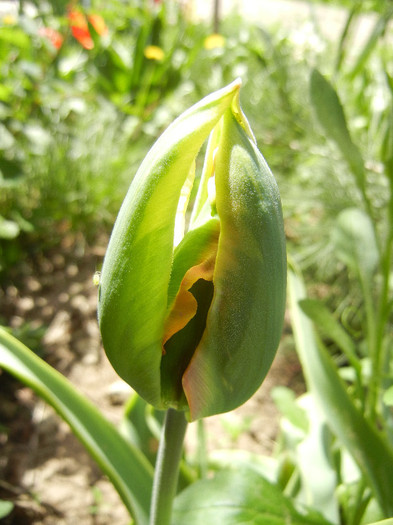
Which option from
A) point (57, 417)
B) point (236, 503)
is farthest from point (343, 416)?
point (57, 417)

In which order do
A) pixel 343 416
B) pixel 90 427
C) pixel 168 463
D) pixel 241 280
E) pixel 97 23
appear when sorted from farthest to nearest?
1. pixel 97 23
2. pixel 343 416
3. pixel 90 427
4. pixel 168 463
5. pixel 241 280

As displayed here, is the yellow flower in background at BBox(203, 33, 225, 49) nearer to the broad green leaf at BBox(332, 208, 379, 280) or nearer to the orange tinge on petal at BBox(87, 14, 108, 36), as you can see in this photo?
the orange tinge on petal at BBox(87, 14, 108, 36)

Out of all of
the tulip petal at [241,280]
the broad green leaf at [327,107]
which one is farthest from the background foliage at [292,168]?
the tulip petal at [241,280]

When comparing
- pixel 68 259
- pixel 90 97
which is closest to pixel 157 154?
pixel 68 259

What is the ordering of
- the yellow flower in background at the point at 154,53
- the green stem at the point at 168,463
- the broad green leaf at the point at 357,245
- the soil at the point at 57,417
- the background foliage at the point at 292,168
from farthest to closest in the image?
the yellow flower in background at the point at 154,53, the soil at the point at 57,417, the broad green leaf at the point at 357,245, the background foliage at the point at 292,168, the green stem at the point at 168,463

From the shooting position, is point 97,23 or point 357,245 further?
point 97,23

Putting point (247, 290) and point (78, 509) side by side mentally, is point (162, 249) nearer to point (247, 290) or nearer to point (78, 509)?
point (247, 290)

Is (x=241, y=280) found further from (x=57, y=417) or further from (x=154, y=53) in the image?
(x=154, y=53)

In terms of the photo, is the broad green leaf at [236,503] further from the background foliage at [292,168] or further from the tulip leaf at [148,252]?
the tulip leaf at [148,252]
